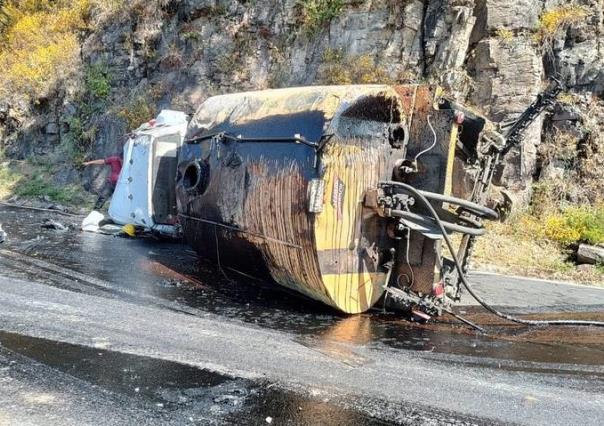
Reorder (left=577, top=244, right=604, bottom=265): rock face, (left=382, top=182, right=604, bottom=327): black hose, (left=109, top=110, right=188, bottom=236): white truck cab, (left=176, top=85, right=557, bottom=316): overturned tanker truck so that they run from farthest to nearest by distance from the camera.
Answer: (left=109, top=110, right=188, bottom=236): white truck cab, (left=577, top=244, right=604, bottom=265): rock face, (left=176, top=85, right=557, bottom=316): overturned tanker truck, (left=382, top=182, right=604, bottom=327): black hose

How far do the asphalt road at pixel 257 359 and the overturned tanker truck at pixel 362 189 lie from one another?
39 centimetres

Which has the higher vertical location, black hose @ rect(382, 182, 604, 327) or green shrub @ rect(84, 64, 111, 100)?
green shrub @ rect(84, 64, 111, 100)

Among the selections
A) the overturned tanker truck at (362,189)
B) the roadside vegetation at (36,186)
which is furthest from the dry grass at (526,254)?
the roadside vegetation at (36,186)

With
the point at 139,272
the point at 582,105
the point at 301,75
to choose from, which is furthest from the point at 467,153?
the point at 301,75

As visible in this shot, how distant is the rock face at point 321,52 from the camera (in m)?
8.69

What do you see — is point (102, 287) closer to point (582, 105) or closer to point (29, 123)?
point (582, 105)

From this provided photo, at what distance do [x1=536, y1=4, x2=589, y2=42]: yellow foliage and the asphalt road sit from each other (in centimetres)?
504

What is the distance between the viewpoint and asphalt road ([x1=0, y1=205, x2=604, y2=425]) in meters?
2.79

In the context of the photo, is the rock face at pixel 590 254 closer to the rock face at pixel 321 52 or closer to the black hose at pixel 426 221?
the rock face at pixel 321 52

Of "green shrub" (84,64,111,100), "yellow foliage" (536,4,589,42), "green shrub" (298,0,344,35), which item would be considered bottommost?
"green shrub" (84,64,111,100)

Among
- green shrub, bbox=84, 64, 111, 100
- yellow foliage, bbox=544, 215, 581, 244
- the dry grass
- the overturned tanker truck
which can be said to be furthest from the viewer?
green shrub, bbox=84, 64, 111, 100

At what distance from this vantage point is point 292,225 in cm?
439

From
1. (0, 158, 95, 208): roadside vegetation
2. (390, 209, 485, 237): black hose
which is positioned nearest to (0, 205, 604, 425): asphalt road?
(390, 209, 485, 237): black hose

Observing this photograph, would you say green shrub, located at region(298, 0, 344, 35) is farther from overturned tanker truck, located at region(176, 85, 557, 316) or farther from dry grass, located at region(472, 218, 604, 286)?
overturned tanker truck, located at region(176, 85, 557, 316)
